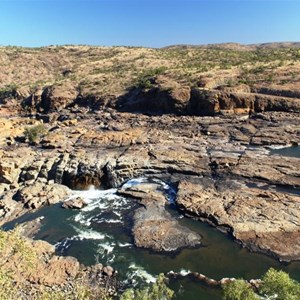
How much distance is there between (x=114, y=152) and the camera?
160 feet

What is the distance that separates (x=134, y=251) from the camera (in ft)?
99.5

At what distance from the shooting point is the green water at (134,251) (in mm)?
26922

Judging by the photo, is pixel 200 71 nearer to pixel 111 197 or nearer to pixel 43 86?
pixel 43 86

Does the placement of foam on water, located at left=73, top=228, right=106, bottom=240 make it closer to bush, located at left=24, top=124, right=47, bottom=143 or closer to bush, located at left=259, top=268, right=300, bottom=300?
bush, located at left=259, top=268, right=300, bottom=300

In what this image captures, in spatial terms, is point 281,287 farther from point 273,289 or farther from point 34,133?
point 34,133

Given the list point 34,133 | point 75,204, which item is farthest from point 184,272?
point 34,133

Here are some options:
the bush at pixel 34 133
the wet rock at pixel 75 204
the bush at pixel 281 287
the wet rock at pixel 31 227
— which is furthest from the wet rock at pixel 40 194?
the bush at pixel 281 287

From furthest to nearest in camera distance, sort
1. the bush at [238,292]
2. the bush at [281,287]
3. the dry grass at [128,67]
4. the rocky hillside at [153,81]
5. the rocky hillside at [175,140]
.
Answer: the dry grass at [128,67] < the rocky hillside at [153,81] < the rocky hillside at [175,140] < the bush at [238,292] < the bush at [281,287]

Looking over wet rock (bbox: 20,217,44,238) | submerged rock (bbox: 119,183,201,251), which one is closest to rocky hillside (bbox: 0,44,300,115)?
submerged rock (bbox: 119,183,201,251)

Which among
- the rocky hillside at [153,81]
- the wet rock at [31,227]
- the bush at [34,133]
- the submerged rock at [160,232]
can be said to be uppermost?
the rocky hillside at [153,81]

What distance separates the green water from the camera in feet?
88.3

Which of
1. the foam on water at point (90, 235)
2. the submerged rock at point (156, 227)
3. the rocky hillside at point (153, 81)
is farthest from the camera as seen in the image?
the rocky hillside at point (153, 81)

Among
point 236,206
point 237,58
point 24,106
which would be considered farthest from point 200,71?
point 236,206

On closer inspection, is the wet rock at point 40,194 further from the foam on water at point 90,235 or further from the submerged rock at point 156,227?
the foam on water at point 90,235
